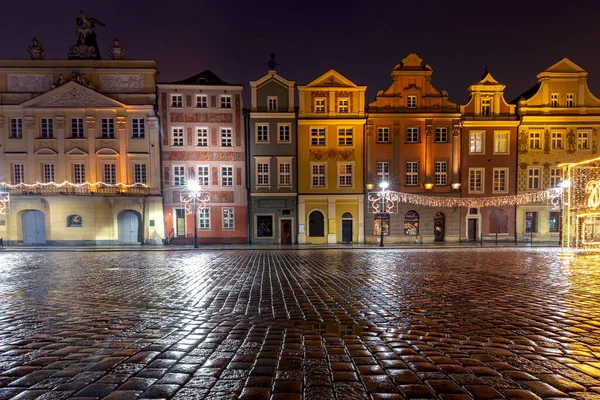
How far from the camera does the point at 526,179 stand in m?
30.4

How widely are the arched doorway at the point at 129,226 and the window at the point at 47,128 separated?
28.7 ft

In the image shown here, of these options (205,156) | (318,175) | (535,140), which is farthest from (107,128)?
(535,140)

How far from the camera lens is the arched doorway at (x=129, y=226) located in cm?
2925

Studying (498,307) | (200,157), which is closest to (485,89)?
(200,157)

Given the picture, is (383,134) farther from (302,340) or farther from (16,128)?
(16,128)

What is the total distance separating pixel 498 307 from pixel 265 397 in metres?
5.83

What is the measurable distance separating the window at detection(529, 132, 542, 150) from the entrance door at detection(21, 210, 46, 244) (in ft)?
140

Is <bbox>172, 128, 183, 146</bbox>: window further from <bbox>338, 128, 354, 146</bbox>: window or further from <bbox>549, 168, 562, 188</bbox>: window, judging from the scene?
<bbox>549, 168, 562, 188</bbox>: window

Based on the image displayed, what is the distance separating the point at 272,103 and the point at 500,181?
21.5 m

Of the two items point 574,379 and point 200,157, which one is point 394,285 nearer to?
point 574,379

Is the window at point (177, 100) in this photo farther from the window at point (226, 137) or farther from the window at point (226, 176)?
the window at point (226, 176)

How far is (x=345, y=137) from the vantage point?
3022 centimetres

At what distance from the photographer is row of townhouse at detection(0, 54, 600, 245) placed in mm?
29125

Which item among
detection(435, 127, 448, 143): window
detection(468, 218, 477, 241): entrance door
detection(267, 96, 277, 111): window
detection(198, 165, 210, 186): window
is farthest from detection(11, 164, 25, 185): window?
detection(468, 218, 477, 241): entrance door
